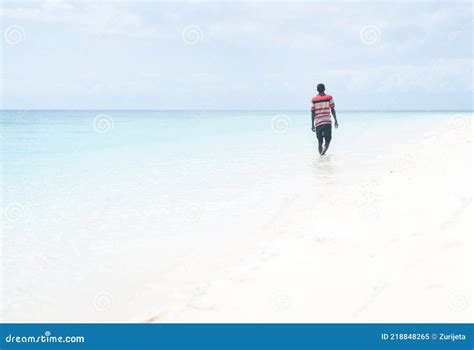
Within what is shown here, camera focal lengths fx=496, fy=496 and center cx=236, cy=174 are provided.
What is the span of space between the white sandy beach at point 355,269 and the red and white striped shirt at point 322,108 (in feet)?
20.1

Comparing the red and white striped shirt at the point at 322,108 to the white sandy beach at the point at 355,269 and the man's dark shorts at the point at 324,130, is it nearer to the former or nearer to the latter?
the man's dark shorts at the point at 324,130

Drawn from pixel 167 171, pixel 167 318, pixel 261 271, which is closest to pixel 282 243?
pixel 261 271

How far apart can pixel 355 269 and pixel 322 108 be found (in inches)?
358

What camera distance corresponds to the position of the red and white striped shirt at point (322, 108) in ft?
42.2

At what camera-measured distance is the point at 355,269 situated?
4.35 metres

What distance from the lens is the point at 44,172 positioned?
11.8 m

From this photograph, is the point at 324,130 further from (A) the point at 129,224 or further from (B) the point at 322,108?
(A) the point at 129,224

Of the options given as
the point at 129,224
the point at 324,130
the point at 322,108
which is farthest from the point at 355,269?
the point at 324,130

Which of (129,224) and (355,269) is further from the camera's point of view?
(129,224)

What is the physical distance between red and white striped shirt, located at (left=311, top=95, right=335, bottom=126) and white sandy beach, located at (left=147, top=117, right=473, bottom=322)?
6.12 meters

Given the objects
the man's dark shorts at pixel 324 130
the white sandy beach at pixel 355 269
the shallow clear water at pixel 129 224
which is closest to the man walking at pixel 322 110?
the man's dark shorts at pixel 324 130

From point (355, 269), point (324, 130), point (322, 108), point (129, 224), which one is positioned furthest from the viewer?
point (324, 130)
